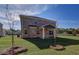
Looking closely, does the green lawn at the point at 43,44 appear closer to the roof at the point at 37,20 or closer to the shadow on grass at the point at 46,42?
the shadow on grass at the point at 46,42

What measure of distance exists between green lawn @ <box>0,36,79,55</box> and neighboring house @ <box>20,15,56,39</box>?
7 centimetres

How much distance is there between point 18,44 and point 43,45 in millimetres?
338

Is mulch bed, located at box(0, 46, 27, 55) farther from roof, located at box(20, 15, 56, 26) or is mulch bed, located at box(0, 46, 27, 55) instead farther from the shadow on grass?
roof, located at box(20, 15, 56, 26)

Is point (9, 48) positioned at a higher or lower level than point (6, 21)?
lower

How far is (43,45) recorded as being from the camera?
3.34 metres

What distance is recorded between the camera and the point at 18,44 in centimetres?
329

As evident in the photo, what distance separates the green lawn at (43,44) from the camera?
10.7ft

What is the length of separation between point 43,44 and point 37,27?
245 mm

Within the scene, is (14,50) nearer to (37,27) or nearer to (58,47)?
(37,27)

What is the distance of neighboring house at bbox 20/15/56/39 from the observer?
3.27m
